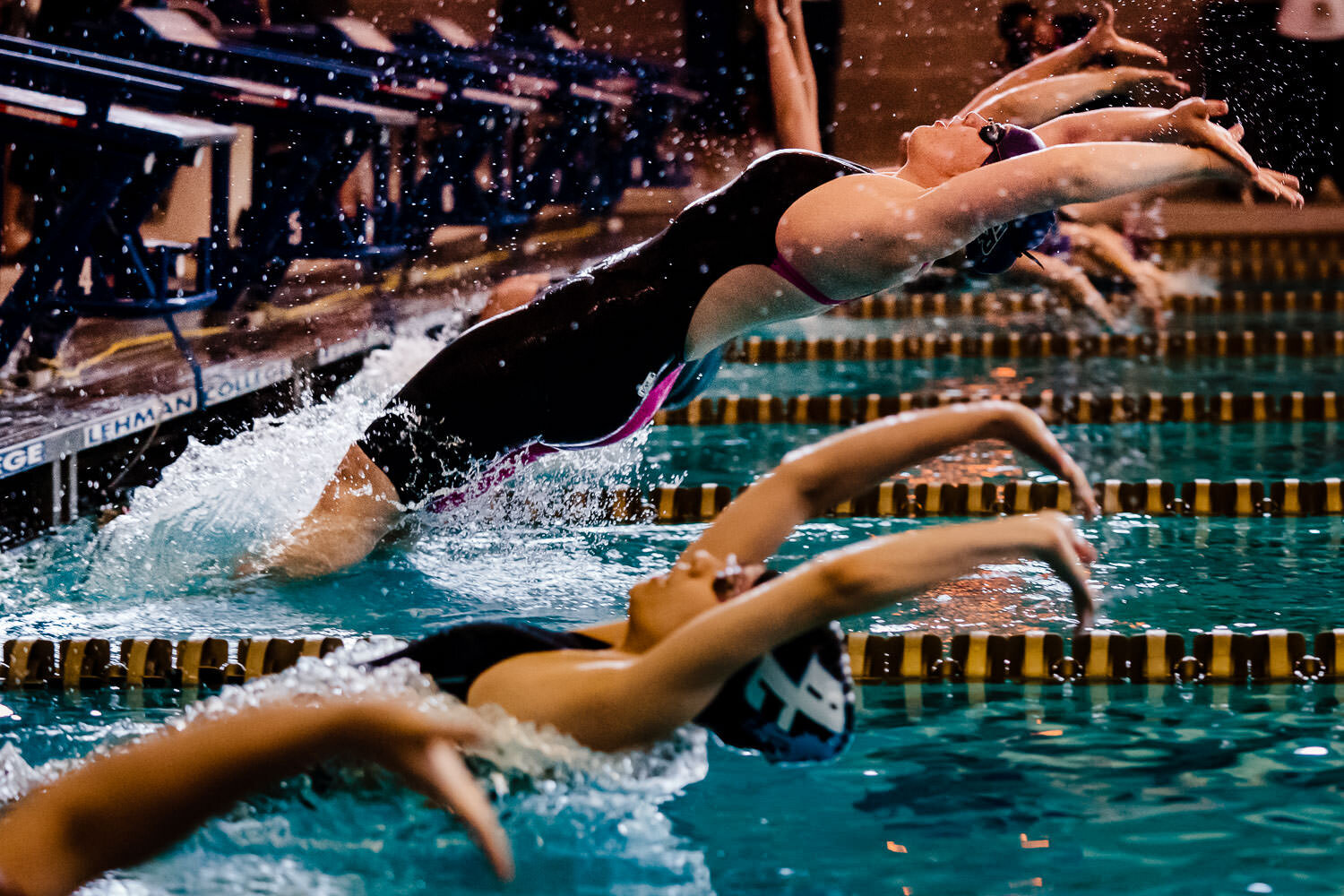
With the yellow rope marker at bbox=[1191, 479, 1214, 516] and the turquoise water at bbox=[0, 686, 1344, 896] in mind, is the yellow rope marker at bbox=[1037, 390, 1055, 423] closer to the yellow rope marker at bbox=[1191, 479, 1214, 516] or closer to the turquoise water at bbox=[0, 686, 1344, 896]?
the yellow rope marker at bbox=[1191, 479, 1214, 516]

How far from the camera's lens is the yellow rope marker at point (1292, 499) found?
Answer: 3.88 m

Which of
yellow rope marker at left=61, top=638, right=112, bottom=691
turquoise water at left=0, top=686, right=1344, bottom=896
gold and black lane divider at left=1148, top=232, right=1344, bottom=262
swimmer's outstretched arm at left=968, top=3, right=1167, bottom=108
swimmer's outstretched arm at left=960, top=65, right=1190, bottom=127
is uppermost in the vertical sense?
gold and black lane divider at left=1148, top=232, right=1344, bottom=262

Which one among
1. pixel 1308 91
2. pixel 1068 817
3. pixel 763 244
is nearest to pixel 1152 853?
pixel 1068 817

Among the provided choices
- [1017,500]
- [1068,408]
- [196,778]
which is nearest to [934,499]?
[1017,500]

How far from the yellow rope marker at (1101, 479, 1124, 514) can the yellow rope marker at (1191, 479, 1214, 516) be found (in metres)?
0.20

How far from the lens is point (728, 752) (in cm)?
232

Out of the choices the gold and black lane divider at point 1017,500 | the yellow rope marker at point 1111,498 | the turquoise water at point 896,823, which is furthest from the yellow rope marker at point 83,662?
the yellow rope marker at point 1111,498

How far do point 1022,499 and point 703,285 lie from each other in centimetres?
164

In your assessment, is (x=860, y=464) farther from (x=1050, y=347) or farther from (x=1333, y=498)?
(x=1050, y=347)

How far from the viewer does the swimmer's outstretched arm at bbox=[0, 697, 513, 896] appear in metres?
1.34

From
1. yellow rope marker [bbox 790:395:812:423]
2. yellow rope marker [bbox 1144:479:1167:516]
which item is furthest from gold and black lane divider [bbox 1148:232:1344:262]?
yellow rope marker [bbox 1144:479:1167:516]

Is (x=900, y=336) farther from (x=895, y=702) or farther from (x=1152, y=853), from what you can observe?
(x=1152, y=853)

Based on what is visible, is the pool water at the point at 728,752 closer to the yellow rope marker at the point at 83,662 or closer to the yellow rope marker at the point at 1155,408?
the yellow rope marker at the point at 83,662

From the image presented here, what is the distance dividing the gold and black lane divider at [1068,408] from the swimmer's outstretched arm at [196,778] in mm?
3870
